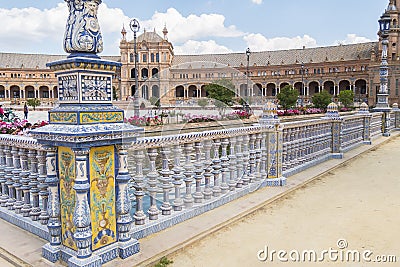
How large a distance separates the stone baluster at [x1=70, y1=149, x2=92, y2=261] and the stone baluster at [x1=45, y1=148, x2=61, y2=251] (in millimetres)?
310

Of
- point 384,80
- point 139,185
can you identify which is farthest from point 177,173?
point 384,80

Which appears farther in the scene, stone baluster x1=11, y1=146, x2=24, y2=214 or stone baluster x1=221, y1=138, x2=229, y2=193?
stone baluster x1=221, y1=138, x2=229, y2=193

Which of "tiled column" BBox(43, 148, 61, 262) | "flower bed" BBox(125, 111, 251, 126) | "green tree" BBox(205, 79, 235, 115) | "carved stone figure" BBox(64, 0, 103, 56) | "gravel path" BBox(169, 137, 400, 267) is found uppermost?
"carved stone figure" BBox(64, 0, 103, 56)

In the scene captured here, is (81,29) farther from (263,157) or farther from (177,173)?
(263,157)

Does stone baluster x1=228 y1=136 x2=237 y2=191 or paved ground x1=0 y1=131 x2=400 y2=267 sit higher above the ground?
stone baluster x1=228 y1=136 x2=237 y2=191

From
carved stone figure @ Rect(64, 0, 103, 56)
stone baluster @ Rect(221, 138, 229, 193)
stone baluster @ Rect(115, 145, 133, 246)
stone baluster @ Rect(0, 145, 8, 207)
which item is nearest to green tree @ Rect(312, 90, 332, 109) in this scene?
stone baluster @ Rect(221, 138, 229, 193)

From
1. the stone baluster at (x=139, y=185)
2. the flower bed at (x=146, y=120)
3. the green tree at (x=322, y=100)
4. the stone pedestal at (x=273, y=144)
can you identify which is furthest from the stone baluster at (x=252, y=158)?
the green tree at (x=322, y=100)

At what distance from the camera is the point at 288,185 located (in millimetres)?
5863

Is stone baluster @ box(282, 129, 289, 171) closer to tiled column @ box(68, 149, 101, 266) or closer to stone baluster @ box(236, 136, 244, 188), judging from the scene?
stone baluster @ box(236, 136, 244, 188)

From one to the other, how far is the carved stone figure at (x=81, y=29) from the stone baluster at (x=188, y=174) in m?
1.48

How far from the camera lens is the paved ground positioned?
3.26 m

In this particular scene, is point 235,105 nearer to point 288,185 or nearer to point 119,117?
point 288,185

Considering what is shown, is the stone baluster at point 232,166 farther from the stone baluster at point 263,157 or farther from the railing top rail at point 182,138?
the stone baluster at point 263,157

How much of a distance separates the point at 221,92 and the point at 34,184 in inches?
157
